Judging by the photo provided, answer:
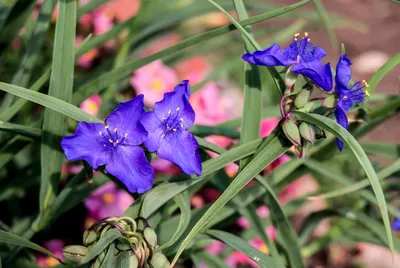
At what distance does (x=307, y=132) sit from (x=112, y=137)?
265 mm

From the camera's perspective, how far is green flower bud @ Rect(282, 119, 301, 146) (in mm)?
865

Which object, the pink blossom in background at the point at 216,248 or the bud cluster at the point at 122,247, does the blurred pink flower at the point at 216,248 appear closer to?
the pink blossom in background at the point at 216,248

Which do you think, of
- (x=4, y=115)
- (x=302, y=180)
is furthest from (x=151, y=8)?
(x=302, y=180)

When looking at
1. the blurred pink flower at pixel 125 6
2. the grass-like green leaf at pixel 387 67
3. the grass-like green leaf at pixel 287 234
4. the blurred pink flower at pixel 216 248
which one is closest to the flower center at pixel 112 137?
the grass-like green leaf at pixel 287 234

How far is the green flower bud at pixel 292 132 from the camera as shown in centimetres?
87

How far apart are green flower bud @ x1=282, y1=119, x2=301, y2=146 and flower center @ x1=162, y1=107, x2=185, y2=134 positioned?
0.14 metres

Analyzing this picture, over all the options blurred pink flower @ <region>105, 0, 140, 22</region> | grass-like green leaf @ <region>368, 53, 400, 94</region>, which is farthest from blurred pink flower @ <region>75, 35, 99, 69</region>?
grass-like green leaf @ <region>368, 53, 400, 94</region>

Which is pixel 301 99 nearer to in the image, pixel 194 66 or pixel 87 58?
pixel 87 58

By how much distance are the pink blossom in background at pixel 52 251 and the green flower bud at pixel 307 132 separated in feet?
2.46

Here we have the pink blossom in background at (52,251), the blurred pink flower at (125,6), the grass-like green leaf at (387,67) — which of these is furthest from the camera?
the blurred pink flower at (125,6)

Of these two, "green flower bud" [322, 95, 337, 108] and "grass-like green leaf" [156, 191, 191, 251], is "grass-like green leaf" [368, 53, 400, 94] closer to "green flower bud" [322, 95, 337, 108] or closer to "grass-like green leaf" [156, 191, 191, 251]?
"green flower bud" [322, 95, 337, 108]

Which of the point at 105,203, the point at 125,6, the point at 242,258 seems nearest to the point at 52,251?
the point at 105,203

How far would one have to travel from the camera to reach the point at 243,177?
854 millimetres

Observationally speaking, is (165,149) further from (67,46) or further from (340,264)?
(340,264)
